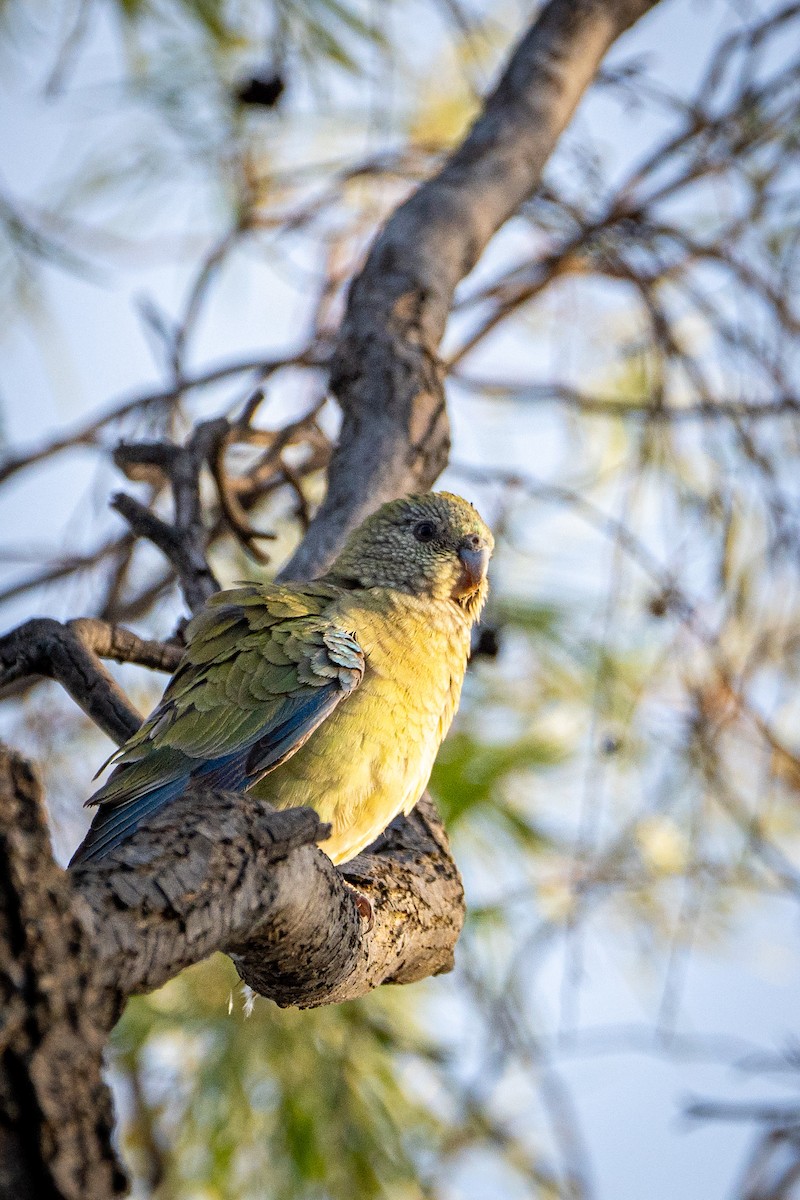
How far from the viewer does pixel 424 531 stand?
9.06 feet

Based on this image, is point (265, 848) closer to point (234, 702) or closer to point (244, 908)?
point (244, 908)

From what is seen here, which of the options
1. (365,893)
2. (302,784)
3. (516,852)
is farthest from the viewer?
(516,852)

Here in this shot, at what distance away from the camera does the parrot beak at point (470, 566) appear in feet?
9.25

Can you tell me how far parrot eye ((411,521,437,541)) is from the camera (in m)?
2.75

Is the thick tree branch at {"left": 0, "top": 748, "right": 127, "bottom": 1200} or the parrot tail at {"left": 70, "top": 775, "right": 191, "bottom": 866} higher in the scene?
the parrot tail at {"left": 70, "top": 775, "right": 191, "bottom": 866}

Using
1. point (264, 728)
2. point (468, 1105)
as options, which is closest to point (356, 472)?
point (264, 728)

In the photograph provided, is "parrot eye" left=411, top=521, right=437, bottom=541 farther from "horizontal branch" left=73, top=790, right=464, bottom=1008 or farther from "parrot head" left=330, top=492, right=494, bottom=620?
"horizontal branch" left=73, top=790, right=464, bottom=1008

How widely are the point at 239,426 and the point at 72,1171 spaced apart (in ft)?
6.99

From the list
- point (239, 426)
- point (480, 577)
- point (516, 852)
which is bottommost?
point (516, 852)

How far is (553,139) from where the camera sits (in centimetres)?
327

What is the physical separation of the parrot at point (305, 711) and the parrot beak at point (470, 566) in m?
0.18

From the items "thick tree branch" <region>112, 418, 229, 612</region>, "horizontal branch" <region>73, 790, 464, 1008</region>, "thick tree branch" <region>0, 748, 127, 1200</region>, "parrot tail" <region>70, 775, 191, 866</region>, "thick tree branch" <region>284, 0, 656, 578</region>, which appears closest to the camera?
"thick tree branch" <region>0, 748, 127, 1200</region>

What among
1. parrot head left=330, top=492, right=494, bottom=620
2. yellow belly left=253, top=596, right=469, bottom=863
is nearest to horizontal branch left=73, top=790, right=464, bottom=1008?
yellow belly left=253, top=596, right=469, bottom=863

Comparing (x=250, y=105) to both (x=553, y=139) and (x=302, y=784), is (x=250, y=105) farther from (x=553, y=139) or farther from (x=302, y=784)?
(x=302, y=784)
